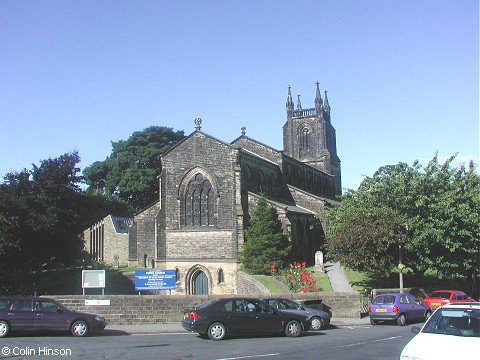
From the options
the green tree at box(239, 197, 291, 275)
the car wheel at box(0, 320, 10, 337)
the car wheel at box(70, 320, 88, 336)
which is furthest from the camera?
the green tree at box(239, 197, 291, 275)

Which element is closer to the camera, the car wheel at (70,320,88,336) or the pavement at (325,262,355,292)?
the car wheel at (70,320,88,336)

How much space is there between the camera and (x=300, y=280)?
30.9 meters

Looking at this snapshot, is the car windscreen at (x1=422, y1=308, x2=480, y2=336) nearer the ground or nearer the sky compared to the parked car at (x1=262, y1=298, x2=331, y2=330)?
nearer the sky

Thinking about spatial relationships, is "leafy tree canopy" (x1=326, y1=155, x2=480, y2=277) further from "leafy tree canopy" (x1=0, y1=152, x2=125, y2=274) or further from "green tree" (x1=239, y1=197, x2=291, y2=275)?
"leafy tree canopy" (x1=0, y1=152, x2=125, y2=274)

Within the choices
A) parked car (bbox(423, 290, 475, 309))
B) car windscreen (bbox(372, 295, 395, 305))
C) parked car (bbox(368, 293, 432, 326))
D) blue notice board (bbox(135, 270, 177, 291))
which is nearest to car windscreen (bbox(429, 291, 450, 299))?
parked car (bbox(423, 290, 475, 309))

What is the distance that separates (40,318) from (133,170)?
55.6m

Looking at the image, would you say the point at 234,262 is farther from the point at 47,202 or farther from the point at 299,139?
the point at 299,139

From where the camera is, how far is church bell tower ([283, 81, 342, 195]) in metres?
73.2

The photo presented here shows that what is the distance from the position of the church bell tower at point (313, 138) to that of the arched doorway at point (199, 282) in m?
35.5

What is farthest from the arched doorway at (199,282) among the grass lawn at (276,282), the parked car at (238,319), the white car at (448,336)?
the white car at (448,336)

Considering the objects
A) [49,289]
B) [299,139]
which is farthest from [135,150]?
[49,289]

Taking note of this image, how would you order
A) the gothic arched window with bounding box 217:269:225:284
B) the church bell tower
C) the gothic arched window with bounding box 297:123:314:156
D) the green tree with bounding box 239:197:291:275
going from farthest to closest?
the gothic arched window with bounding box 297:123:314:156, the church bell tower, the gothic arched window with bounding box 217:269:225:284, the green tree with bounding box 239:197:291:275

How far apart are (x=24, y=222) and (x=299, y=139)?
144 ft

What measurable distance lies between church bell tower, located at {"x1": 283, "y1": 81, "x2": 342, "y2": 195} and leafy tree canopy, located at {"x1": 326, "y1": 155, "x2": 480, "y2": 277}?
37.6m
